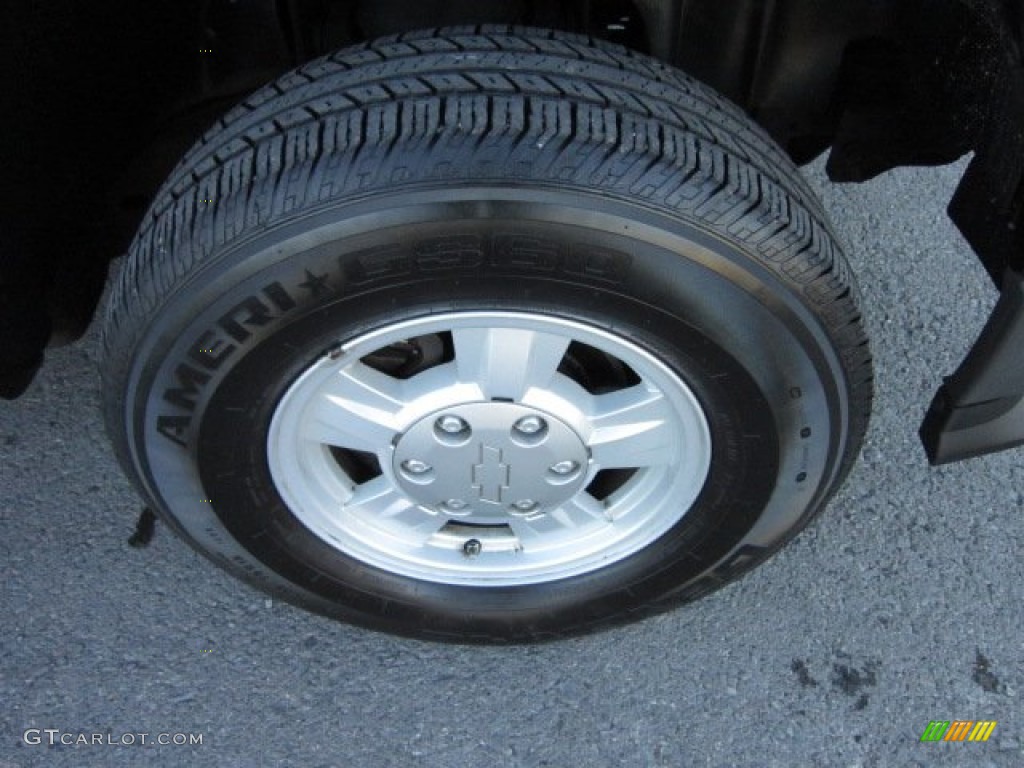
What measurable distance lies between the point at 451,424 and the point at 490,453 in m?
0.09

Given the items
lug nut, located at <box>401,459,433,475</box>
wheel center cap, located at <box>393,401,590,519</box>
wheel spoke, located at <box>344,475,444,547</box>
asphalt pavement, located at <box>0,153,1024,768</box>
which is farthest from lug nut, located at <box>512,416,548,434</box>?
asphalt pavement, located at <box>0,153,1024,768</box>

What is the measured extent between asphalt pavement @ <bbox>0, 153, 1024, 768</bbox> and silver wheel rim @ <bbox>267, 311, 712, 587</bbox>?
11.6 inches

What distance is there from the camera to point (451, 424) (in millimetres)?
1845

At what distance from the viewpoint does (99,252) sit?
2.16m

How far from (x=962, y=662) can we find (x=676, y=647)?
600 mm

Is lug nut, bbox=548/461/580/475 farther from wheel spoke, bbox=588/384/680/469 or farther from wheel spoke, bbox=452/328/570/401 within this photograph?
wheel spoke, bbox=452/328/570/401

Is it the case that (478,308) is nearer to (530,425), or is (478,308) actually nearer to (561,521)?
(530,425)

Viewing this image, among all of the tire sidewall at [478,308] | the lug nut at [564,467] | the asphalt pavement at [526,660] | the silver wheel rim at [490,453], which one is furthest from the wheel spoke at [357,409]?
the asphalt pavement at [526,660]

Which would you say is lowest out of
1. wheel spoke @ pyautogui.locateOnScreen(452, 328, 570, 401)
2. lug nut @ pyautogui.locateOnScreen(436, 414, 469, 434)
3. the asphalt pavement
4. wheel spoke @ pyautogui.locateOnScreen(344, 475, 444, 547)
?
the asphalt pavement

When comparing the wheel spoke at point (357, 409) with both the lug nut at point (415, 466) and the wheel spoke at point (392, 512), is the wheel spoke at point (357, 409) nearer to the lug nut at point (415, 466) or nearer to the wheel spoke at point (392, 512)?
the lug nut at point (415, 466)

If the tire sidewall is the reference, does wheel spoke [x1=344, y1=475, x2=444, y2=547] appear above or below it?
below

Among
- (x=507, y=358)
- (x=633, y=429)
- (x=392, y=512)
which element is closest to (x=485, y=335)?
(x=507, y=358)

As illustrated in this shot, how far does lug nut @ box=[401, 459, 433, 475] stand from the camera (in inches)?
75.4

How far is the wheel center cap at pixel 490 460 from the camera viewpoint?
1829 millimetres
